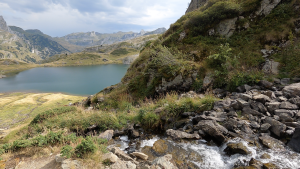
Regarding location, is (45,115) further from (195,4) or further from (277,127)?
(195,4)

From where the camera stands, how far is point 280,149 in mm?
5383

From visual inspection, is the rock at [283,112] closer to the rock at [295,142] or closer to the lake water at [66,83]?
the rock at [295,142]

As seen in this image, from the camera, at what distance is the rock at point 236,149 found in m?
5.46

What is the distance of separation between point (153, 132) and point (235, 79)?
767 cm

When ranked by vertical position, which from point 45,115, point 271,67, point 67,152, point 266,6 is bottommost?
point 45,115

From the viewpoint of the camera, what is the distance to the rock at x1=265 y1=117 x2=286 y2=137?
19.1 feet

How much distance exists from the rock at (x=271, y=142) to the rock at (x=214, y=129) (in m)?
1.38

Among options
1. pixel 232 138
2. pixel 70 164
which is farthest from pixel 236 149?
pixel 70 164

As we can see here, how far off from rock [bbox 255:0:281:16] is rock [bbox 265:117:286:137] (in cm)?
1478

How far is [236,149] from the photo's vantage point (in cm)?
561

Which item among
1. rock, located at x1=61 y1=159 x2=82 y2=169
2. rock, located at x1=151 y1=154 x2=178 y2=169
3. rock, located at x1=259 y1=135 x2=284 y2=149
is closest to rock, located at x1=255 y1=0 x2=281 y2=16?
rock, located at x1=259 y1=135 x2=284 y2=149

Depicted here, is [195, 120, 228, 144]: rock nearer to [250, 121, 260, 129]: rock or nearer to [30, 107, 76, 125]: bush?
[250, 121, 260, 129]: rock

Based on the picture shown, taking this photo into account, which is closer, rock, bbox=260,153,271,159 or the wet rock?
rock, bbox=260,153,271,159

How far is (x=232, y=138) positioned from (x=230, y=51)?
430 inches
